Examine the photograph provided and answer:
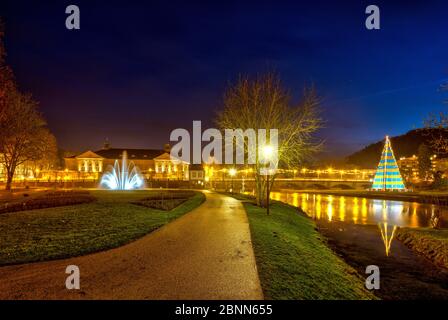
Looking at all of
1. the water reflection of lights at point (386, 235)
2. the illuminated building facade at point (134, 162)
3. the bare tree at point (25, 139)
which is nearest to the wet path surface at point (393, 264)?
the water reflection of lights at point (386, 235)

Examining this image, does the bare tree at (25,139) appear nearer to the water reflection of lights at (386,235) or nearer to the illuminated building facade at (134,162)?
the water reflection of lights at (386,235)

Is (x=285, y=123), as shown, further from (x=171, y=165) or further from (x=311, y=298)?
(x=171, y=165)

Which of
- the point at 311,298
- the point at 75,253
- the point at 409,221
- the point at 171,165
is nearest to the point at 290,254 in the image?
the point at 311,298

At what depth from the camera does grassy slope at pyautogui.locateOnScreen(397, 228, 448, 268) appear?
14.7 metres

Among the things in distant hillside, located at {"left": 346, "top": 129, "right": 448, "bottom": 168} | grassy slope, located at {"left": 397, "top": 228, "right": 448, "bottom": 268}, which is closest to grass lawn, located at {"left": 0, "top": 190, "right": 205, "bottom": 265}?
grassy slope, located at {"left": 397, "top": 228, "right": 448, "bottom": 268}

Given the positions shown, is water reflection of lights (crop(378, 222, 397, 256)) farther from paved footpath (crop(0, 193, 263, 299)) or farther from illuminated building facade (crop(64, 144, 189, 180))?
illuminated building facade (crop(64, 144, 189, 180))

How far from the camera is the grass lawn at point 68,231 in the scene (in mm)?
9961

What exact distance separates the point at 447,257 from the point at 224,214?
11.2 m

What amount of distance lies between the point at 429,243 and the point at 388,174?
132 feet

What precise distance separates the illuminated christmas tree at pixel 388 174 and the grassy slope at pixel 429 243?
33108mm

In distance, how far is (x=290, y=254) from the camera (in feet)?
38.0

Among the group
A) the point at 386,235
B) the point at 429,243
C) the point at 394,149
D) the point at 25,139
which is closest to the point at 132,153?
the point at 25,139

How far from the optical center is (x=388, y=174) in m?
53.0

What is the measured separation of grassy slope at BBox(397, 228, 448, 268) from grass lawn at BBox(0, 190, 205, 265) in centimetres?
1330
